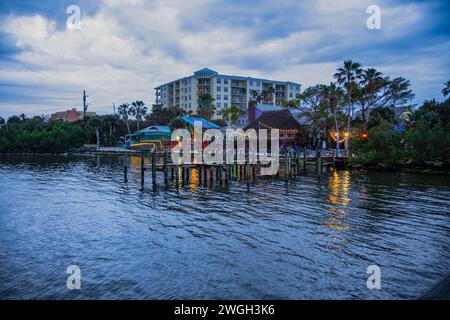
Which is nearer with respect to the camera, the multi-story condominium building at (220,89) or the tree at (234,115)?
the tree at (234,115)

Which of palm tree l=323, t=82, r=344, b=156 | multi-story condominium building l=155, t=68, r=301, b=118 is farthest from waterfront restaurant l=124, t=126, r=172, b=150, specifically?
palm tree l=323, t=82, r=344, b=156

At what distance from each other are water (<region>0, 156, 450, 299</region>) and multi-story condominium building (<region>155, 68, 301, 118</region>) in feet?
257

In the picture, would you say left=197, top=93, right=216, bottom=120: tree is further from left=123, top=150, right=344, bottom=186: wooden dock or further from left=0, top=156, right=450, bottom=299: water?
left=0, top=156, right=450, bottom=299: water

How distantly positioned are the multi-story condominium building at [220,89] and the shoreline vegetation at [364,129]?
3101 centimetres

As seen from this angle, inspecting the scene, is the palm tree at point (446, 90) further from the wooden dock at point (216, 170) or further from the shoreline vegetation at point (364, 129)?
the wooden dock at point (216, 170)

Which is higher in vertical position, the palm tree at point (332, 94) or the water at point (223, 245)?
the palm tree at point (332, 94)

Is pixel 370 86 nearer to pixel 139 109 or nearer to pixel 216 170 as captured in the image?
pixel 216 170

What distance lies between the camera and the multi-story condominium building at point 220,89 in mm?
96812

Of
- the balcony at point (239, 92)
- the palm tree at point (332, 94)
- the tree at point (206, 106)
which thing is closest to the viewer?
the palm tree at point (332, 94)

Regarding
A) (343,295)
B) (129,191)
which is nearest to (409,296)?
(343,295)

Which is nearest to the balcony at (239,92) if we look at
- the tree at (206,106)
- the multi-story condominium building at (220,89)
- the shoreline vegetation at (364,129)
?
the multi-story condominium building at (220,89)

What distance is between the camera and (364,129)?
4694cm

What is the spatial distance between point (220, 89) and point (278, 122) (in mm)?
49928

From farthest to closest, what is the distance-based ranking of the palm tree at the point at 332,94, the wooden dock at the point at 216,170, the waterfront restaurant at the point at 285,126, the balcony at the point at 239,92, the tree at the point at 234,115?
the balcony at the point at 239,92, the tree at the point at 234,115, the waterfront restaurant at the point at 285,126, the palm tree at the point at 332,94, the wooden dock at the point at 216,170
